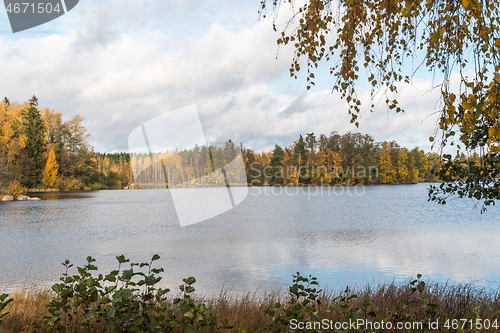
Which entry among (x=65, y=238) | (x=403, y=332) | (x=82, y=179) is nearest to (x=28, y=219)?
(x=65, y=238)

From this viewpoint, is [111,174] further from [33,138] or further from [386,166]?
[386,166]

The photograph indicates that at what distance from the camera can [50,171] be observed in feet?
189

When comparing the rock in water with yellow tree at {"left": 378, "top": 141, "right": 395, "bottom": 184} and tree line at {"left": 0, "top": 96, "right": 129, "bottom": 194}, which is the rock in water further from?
yellow tree at {"left": 378, "top": 141, "right": 395, "bottom": 184}

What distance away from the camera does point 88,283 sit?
10.7ft

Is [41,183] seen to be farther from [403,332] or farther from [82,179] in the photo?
[403,332]

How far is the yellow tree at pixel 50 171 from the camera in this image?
56125 mm

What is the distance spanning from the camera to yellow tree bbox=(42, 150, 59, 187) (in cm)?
5612

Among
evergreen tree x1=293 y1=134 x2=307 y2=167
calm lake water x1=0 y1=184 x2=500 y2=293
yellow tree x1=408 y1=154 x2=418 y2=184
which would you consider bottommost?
calm lake water x1=0 y1=184 x2=500 y2=293

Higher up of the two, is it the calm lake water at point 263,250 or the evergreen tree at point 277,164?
the evergreen tree at point 277,164

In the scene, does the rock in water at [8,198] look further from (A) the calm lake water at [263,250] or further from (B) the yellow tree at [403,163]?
(B) the yellow tree at [403,163]

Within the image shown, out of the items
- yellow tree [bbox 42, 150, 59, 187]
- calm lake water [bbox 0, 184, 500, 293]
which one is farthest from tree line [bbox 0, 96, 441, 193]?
calm lake water [bbox 0, 184, 500, 293]

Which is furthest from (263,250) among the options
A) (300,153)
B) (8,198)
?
(300,153)

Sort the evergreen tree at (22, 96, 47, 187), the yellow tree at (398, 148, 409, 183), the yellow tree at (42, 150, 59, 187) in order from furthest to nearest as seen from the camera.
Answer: the yellow tree at (398, 148, 409, 183) < the yellow tree at (42, 150, 59, 187) < the evergreen tree at (22, 96, 47, 187)

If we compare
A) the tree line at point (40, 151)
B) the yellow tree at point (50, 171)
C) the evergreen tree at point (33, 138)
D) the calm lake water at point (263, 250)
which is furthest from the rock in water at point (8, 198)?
the calm lake water at point (263, 250)
